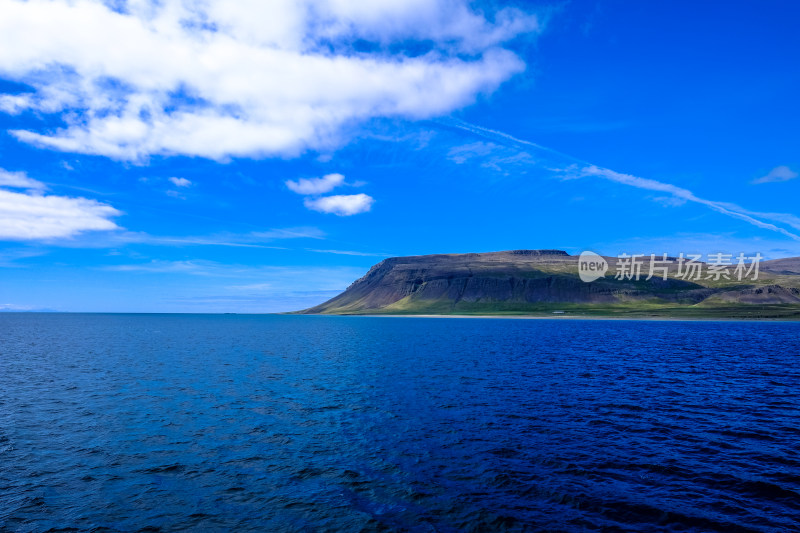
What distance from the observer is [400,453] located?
2773 cm

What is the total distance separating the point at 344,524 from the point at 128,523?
912 cm

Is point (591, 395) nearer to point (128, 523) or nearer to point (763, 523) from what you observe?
point (763, 523)

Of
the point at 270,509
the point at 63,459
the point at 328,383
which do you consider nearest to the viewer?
the point at 270,509

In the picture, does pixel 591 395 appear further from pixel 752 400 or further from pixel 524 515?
pixel 524 515

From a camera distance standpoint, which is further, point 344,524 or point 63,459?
point 63,459

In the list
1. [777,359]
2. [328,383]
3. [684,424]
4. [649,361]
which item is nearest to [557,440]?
[684,424]

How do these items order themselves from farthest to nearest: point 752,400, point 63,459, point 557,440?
point 752,400
point 557,440
point 63,459

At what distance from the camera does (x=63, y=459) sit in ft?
87.1

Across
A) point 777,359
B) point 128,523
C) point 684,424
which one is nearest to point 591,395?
point 684,424

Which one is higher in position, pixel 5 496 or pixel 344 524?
pixel 344 524

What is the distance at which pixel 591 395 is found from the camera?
45531mm

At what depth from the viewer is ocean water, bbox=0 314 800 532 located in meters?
19.9

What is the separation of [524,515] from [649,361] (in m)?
64.9

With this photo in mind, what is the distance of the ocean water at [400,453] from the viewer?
1989cm
